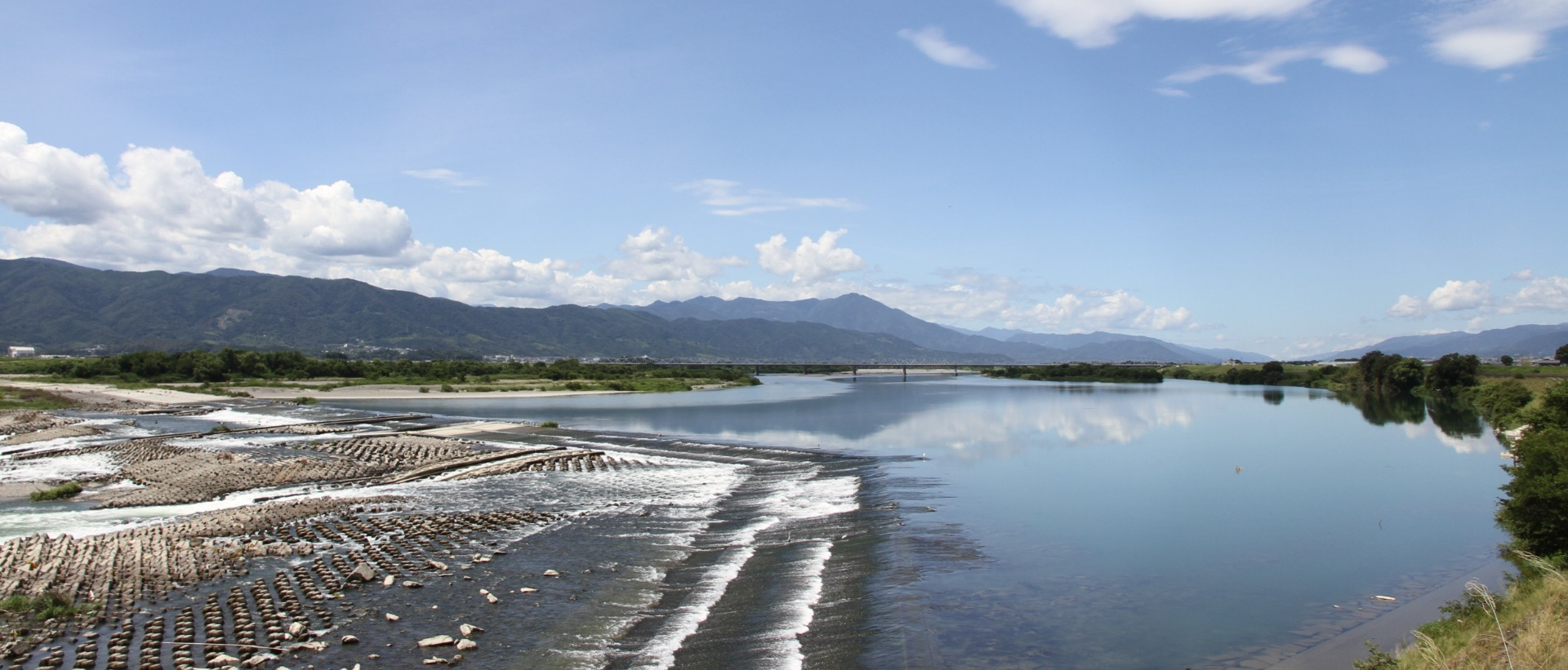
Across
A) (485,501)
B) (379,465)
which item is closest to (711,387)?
(379,465)

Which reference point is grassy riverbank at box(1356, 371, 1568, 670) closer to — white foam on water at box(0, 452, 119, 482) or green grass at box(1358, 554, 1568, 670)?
green grass at box(1358, 554, 1568, 670)

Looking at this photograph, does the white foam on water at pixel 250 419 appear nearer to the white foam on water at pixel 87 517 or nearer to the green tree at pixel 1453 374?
the white foam on water at pixel 87 517

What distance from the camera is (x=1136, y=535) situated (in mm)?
23609

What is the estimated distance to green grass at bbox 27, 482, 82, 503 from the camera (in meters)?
25.9

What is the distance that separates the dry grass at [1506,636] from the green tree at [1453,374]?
97752 mm

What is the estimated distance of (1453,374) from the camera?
9369 centimetres

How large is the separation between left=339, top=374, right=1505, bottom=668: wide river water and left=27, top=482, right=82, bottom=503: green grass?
1007 inches

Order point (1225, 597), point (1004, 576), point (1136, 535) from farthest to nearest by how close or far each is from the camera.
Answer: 1. point (1136, 535)
2. point (1004, 576)
3. point (1225, 597)

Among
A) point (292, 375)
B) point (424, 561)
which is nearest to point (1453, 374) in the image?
point (424, 561)

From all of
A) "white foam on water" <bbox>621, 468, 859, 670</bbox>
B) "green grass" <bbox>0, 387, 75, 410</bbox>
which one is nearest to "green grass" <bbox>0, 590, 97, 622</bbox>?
"white foam on water" <bbox>621, 468, 859, 670</bbox>

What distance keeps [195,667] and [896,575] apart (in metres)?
12.5

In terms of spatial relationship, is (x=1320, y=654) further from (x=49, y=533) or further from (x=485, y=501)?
(x=49, y=533)

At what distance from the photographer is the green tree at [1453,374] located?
92.3 meters

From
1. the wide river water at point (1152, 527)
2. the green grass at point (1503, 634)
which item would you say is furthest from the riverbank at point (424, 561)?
the green grass at point (1503, 634)
